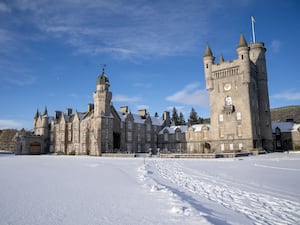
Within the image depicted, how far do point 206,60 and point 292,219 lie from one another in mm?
51604

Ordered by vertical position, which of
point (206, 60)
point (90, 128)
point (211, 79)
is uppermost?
A: point (206, 60)

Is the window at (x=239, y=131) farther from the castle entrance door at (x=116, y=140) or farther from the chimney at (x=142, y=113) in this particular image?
the chimney at (x=142, y=113)

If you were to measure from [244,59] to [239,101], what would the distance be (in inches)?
344

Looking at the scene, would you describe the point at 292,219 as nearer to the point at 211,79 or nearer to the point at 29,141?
the point at 211,79

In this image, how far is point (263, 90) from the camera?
54438 mm

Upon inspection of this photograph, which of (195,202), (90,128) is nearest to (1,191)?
(195,202)

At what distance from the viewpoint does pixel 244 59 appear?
163 ft

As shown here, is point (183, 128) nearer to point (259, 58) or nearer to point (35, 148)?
point (259, 58)

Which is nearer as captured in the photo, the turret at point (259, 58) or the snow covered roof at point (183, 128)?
the turret at point (259, 58)

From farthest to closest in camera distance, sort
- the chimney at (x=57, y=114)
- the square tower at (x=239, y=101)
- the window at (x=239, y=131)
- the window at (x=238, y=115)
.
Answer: the chimney at (x=57, y=114)
the window at (x=238, y=115)
the window at (x=239, y=131)
the square tower at (x=239, y=101)

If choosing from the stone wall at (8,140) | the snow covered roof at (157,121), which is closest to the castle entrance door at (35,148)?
the stone wall at (8,140)

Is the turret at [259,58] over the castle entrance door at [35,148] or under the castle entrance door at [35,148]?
over

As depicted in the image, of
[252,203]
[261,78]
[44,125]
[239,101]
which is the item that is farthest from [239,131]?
[44,125]

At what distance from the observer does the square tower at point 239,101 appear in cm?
4884
